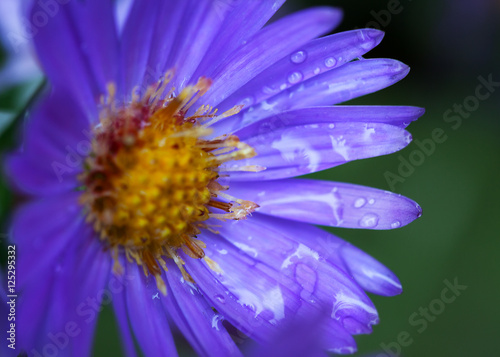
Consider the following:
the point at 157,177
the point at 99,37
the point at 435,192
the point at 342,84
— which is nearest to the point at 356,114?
the point at 342,84

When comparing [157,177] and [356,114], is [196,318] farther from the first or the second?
[356,114]

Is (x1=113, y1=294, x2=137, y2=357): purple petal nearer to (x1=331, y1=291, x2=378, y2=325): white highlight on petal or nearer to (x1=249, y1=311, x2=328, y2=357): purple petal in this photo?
(x1=249, y1=311, x2=328, y2=357): purple petal

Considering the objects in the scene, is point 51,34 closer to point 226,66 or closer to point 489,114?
point 226,66

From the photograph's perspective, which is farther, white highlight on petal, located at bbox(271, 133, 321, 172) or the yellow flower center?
white highlight on petal, located at bbox(271, 133, 321, 172)

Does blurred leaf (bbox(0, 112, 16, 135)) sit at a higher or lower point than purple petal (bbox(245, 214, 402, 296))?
higher

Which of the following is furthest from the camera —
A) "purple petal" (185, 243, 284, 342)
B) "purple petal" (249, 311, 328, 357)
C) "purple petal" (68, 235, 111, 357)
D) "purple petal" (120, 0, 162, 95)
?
"purple petal" (185, 243, 284, 342)

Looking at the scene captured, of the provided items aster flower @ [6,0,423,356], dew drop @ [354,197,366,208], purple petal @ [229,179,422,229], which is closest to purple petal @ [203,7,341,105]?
aster flower @ [6,0,423,356]
